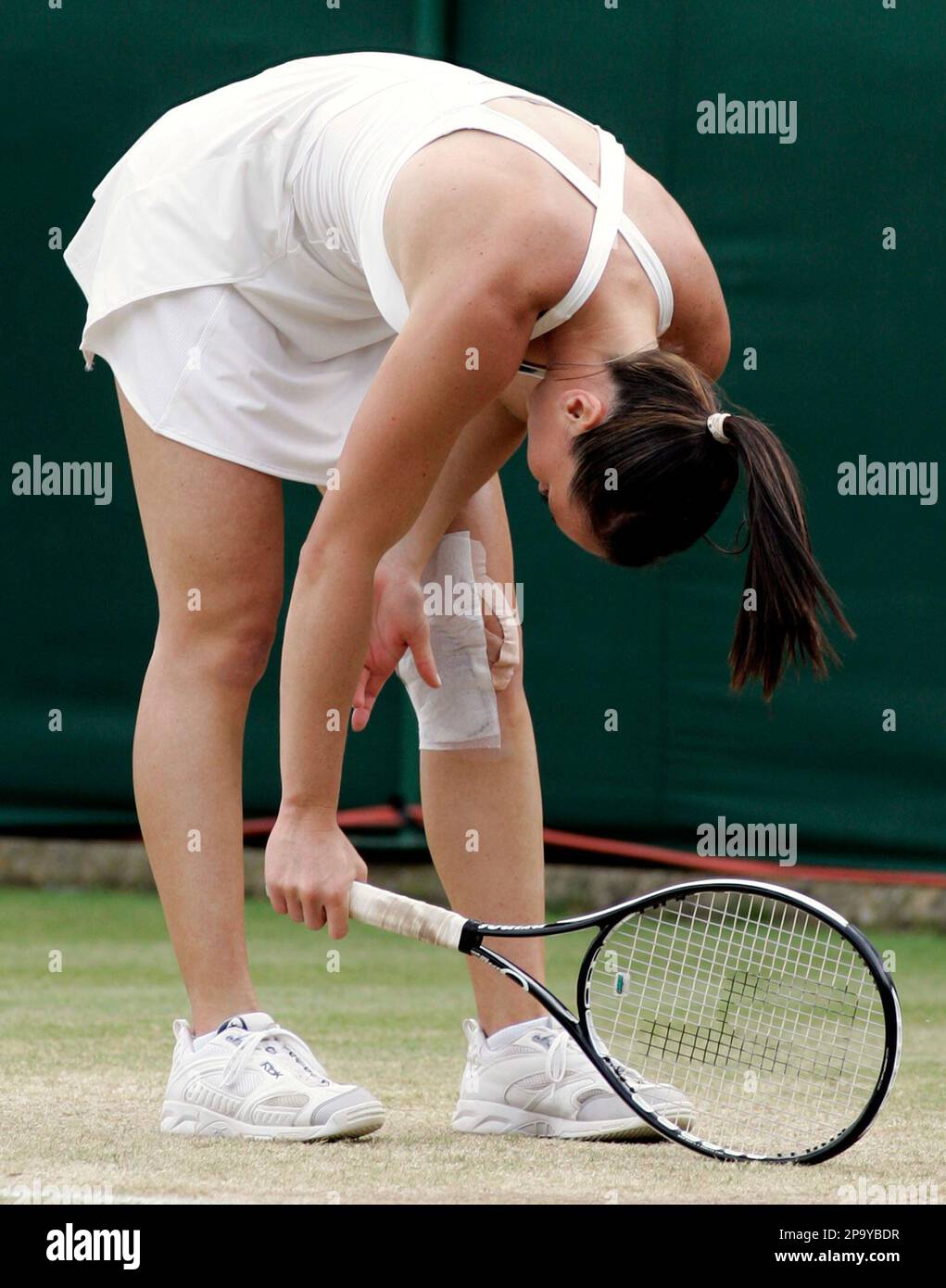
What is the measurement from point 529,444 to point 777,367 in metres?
2.18

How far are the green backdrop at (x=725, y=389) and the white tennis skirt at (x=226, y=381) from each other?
6.44 ft

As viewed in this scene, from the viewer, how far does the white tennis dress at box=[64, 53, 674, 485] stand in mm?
1979

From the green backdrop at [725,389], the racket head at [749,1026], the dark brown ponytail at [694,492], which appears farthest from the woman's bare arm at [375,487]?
the green backdrop at [725,389]

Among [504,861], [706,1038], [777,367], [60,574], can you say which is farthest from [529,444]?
[60,574]

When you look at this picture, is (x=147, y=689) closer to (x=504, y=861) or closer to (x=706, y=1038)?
(x=504, y=861)

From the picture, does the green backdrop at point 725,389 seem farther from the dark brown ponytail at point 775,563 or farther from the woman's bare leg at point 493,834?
the dark brown ponytail at point 775,563

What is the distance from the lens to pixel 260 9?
4.29 metres

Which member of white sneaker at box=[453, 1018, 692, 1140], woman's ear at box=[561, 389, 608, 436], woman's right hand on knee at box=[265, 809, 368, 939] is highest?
woman's ear at box=[561, 389, 608, 436]

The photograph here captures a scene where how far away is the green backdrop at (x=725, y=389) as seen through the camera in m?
3.93

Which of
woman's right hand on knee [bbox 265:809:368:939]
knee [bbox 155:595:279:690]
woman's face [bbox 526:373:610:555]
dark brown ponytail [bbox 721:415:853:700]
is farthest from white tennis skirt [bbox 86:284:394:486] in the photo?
dark brown ponytail [bbox 721:415:853:700]

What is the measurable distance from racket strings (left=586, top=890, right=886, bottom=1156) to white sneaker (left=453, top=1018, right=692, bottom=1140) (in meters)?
0.05

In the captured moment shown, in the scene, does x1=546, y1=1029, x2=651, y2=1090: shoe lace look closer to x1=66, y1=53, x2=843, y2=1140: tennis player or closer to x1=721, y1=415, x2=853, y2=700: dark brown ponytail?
x1=66, y1=53, x2=843, y2=1140: tennis player

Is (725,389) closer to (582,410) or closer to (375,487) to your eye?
(582,410)

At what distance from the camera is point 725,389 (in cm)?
404
